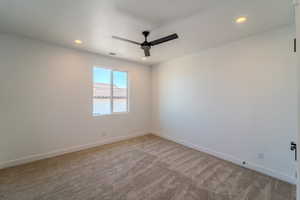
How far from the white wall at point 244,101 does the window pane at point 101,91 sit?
2.14 metres

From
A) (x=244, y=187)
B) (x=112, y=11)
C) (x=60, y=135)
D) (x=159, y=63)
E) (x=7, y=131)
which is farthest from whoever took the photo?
(x=159, y=63)

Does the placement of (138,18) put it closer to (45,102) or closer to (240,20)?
(240,20)

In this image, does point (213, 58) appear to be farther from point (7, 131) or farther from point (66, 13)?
point (7, 131)

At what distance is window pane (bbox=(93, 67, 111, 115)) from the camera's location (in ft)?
13.1

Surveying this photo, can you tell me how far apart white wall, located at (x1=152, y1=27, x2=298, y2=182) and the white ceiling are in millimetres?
431

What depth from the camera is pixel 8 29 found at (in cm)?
251

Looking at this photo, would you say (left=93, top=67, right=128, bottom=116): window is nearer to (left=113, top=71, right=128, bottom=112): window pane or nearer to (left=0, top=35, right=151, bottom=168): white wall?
(left=113, top=71, right=128, bottom=112): window pane

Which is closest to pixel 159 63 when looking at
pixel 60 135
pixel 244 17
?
pixel 244 17

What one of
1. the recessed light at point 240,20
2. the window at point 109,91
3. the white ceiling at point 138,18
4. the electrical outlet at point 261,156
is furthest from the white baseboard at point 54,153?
the recessed light at point 240,20

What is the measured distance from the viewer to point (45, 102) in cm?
313

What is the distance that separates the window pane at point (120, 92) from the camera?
445 centimetres

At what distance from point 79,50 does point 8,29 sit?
1313 mm

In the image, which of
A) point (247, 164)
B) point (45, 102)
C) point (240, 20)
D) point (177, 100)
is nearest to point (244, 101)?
point (247, 164)

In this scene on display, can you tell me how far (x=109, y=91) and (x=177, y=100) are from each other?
85.4 inches
